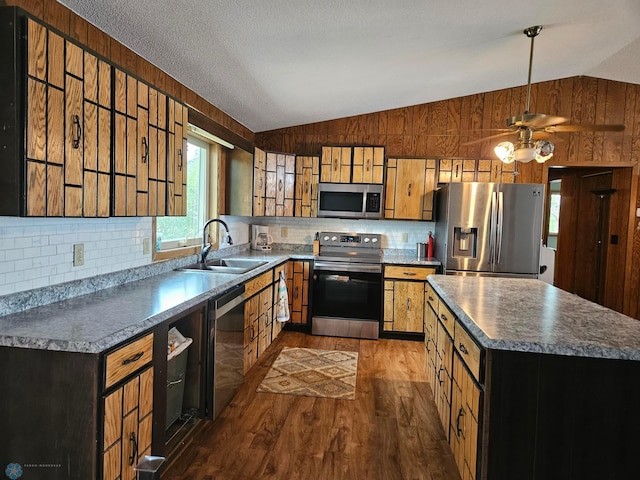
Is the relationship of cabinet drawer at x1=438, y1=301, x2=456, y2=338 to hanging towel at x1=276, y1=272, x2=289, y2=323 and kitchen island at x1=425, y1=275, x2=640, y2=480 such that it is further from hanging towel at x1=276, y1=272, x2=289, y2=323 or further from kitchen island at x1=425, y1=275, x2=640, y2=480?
hanging towel at x1=276, y1=272, x2=289, y2=323

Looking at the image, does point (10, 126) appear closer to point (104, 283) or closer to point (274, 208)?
point (104, 283)

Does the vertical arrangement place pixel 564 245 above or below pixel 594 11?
A: below

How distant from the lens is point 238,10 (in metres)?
2.28

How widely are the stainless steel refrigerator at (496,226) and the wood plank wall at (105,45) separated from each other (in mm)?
2606

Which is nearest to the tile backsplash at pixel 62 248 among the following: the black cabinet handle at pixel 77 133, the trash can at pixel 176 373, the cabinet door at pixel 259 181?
the black cabinet handle at pixel 77 133

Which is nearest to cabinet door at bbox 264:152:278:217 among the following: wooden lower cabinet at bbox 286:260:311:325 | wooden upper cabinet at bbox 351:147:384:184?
wooden lower cabinet at bbox 286:260:311:325

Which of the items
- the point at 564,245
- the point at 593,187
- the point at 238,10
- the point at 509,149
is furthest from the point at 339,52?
the point at 564,245

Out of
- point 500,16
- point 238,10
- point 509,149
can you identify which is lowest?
point 509,149

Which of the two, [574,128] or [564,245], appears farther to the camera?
[564,245]

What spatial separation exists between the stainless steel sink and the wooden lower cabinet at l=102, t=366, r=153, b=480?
147 centimetres

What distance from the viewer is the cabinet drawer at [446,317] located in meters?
2.38

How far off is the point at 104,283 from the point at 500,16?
306 cm

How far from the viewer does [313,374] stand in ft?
11.8

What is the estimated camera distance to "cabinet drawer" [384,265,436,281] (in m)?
4.59
